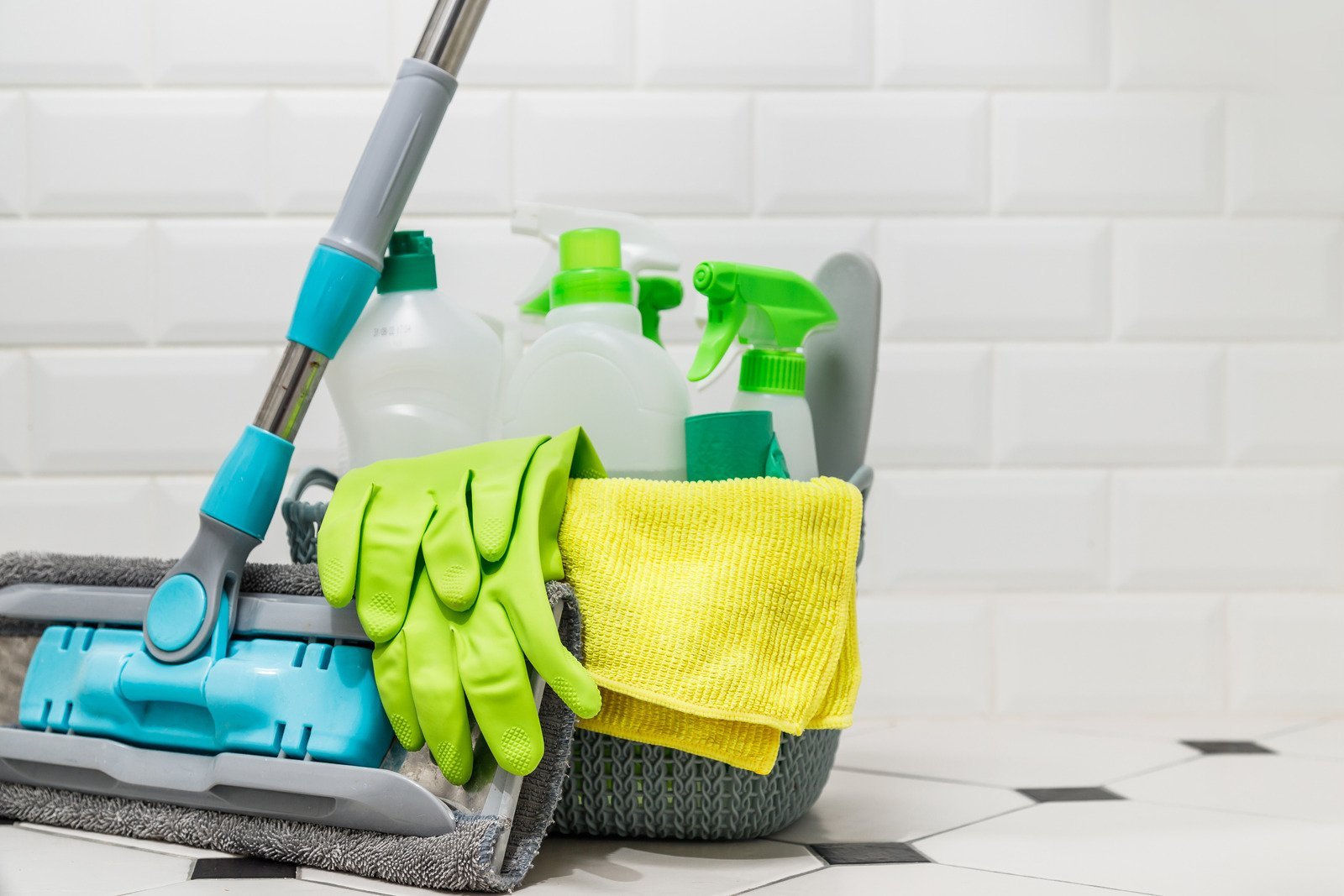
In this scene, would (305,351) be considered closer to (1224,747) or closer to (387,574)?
(387,574)

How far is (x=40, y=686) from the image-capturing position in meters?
0.69

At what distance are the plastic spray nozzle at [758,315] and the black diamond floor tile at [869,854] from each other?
284mm

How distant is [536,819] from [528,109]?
0.74 m

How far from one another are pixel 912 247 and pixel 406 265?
587 millimetres

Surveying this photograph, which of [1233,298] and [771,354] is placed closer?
[771,354]

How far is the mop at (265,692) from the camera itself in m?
0.60

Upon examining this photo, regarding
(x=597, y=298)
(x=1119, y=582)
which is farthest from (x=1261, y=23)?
(x=597, y=298)

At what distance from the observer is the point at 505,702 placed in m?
0.57

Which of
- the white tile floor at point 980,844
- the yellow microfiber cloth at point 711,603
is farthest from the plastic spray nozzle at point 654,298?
the white tile floor at point 980,844

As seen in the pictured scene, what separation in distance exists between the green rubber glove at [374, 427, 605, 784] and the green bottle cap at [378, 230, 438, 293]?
18cm

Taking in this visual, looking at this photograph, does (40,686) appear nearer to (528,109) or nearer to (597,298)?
(597,298)

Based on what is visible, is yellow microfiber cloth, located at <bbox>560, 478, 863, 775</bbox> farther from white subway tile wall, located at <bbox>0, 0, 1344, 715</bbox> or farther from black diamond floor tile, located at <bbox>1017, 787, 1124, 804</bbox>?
white subway tile wall, located at <bbox>0, 0, 1344, 715</bbox>

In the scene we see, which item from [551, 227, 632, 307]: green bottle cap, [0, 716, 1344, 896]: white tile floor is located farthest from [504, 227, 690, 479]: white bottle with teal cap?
[0, 716, 1344, 896]: white tile floor

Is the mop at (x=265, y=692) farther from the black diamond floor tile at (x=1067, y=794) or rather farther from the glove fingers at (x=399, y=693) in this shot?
the black diamond floor tile at (x=1067, y=794)
